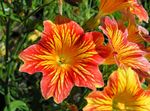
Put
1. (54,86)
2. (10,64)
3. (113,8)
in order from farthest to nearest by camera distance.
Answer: (10,64) < (113,8) < (54,86)

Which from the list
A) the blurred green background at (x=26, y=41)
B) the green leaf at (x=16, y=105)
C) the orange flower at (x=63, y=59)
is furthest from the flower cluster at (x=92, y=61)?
the green leaf at (x=16, y=105)

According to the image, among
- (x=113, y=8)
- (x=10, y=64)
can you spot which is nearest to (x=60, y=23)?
(x=113, y=8)

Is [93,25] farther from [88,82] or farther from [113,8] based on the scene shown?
[88,82]

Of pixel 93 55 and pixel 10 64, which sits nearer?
pixel 93 55

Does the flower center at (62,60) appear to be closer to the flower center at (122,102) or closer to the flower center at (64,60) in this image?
the flower center at (64,60)

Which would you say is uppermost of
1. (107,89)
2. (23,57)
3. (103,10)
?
(103,10)

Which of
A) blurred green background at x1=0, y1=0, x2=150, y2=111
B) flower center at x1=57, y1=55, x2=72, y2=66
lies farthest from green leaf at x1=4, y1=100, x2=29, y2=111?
flower center at x1=57, y1=55, x2=72, y2=66

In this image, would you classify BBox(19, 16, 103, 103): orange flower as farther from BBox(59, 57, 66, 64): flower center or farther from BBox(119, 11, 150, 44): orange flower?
BBox(119, 11, 150, 44): orange flower
